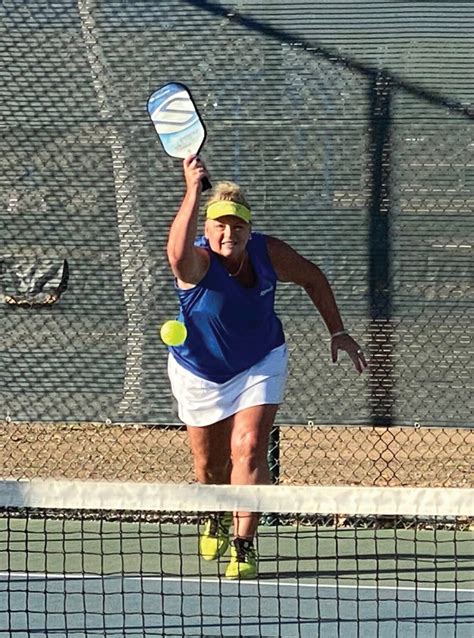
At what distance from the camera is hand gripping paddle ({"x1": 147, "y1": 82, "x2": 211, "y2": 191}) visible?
16.8 feet

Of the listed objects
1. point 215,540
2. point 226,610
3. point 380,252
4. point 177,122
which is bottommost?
point 226,610

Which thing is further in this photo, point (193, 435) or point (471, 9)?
point (471, 9)

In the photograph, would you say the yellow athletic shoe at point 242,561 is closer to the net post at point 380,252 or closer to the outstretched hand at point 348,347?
the outstretched hand at point 348,347

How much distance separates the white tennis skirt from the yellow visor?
0.52m

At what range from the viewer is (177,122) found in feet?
17.1

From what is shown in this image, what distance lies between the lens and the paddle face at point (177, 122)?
201 inches

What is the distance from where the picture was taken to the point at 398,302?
605 centimetres

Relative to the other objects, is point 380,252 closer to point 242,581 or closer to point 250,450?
point 250,450

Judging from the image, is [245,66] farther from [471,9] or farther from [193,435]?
[193,435]

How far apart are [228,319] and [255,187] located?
3.76 ft

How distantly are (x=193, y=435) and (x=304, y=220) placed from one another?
47.4 inches

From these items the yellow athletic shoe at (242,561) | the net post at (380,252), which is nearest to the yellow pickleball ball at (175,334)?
the yellow athletic shoe at (242,561)

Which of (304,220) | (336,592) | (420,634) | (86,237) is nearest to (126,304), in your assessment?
(86,237)

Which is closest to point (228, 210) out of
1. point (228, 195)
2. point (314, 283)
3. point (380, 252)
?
point (228, 195)
